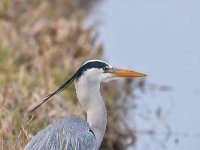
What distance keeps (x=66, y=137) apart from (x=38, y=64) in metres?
4.12

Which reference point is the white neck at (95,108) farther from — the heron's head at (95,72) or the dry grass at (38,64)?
the dry grass at (38,64)

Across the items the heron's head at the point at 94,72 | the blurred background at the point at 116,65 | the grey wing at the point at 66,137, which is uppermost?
the heron's head at the point at 94,72

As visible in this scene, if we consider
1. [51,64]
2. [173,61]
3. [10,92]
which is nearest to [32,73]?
[51,64]

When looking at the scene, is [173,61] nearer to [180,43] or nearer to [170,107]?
[180,43]

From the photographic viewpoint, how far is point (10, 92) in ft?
26.4

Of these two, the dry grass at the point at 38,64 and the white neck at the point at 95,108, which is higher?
the white neck at the point at 95,108

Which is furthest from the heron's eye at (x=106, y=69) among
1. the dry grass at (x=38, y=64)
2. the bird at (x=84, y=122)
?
the dry grass at (x=38, y=64)

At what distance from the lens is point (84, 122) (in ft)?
18.4

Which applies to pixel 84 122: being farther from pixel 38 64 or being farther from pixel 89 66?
pixel 38 64

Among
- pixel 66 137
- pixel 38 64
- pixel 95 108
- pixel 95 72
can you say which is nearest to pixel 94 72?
pixel 95 72

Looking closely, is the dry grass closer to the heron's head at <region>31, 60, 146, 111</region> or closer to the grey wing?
the grey wing

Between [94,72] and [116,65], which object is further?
[116,65]

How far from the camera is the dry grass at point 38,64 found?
24.5ft

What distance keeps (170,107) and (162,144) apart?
1182 millimetres
